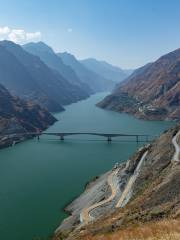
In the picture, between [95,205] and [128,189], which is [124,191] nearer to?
[128,189]

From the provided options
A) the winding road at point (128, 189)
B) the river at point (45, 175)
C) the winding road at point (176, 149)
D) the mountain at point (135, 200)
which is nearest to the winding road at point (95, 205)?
the mountain at point (135, 200)

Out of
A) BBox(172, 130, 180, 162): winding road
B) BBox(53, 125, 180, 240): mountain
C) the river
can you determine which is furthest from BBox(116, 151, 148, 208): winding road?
the river

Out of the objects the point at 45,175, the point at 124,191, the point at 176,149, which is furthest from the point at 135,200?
the point at 45,175

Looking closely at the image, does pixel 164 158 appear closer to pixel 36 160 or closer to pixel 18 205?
pixel 18 205

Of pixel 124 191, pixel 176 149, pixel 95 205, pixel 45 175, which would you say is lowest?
pixel 45 175

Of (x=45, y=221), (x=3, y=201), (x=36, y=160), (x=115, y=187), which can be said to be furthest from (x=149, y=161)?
(x=36, y=160)

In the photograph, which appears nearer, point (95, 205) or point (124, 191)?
point (95, 205)
